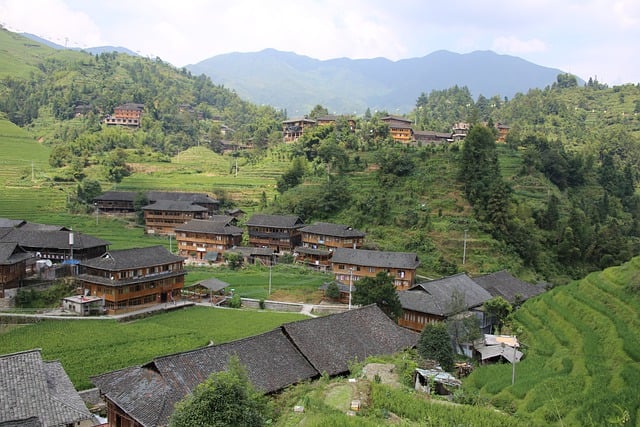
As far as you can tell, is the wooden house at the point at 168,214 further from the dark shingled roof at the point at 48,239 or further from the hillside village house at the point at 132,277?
the hillside village house at the point at 132,277

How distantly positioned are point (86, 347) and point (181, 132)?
7207cm

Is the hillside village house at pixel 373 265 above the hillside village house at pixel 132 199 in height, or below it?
below

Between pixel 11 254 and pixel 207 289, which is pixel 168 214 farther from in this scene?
pixel 11 254

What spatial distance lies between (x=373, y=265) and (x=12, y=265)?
24053 mm

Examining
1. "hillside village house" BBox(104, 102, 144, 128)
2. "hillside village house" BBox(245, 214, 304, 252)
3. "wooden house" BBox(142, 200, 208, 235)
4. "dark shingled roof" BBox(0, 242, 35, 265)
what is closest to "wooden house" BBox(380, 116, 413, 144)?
"hillside village house" BBox(245, 214, 304, 252)

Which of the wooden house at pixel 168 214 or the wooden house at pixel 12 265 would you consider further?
the wooden house at pixel 168 214

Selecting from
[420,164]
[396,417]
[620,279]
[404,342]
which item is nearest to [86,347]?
[404,342]

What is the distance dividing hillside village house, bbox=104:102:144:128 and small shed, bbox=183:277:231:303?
6447cm

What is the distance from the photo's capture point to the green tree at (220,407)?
38.2ft

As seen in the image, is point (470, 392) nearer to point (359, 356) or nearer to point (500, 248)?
point (359, 356)

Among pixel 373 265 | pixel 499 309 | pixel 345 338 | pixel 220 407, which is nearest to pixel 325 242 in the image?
pixel 373 265

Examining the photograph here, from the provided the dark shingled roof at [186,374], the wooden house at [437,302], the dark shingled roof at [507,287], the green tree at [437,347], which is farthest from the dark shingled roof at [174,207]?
the green tree at [437,347]

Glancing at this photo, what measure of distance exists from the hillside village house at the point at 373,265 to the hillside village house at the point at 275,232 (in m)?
7.42

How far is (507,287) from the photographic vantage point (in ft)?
113
